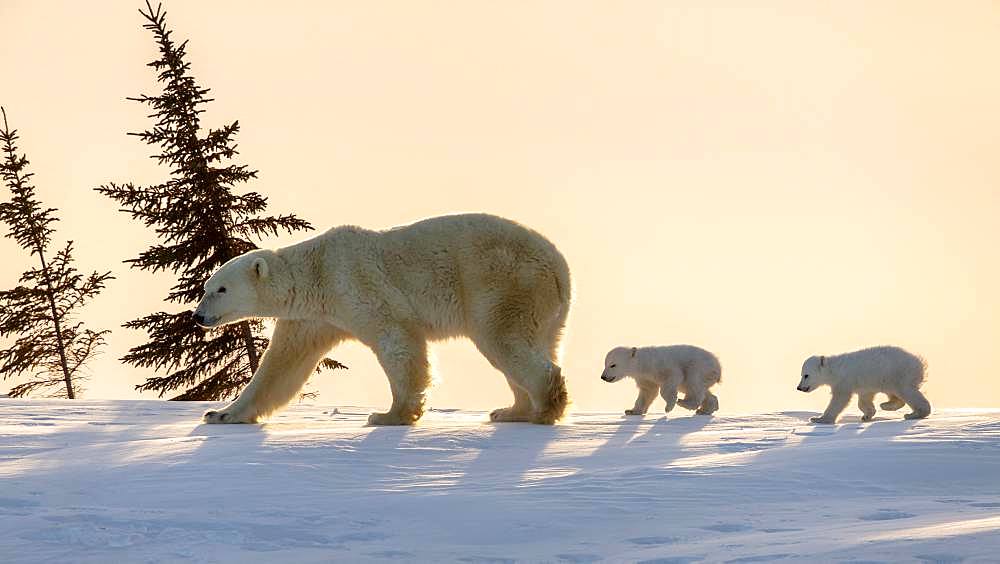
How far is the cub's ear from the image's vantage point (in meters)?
11.0

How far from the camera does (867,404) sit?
1183 centimetres

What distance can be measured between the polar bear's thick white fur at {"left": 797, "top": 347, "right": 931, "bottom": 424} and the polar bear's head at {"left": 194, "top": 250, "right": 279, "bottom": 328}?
5.08 metres

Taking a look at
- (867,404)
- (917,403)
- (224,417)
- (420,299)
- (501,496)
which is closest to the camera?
(501,496)

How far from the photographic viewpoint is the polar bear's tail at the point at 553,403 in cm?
1035

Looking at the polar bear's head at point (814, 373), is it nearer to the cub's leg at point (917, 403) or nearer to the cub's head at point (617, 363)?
the cub's leg at point (917, 403)

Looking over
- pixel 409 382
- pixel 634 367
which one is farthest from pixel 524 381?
pixel 634 367

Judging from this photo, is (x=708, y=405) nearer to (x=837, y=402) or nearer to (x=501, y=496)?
(x=837, y=402)

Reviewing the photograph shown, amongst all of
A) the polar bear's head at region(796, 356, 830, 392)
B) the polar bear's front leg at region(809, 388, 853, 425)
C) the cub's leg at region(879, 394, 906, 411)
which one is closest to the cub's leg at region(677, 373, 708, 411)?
the polar bear's head at region(796, 356, 830, 392)

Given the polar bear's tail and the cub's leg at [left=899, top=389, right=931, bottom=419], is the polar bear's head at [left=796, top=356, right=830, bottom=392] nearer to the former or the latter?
the cub's leg at [left=899, top=389, right=931, bottom=419]

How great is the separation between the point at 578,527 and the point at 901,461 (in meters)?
2.33

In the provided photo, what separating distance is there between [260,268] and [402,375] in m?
1.75

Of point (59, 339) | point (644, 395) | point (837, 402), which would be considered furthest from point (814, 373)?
point (59, 339)

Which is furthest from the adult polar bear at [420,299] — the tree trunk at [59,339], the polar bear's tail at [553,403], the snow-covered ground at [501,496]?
the tree trunk at [59,339]

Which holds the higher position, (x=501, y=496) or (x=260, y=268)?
(x=260, y=268)
